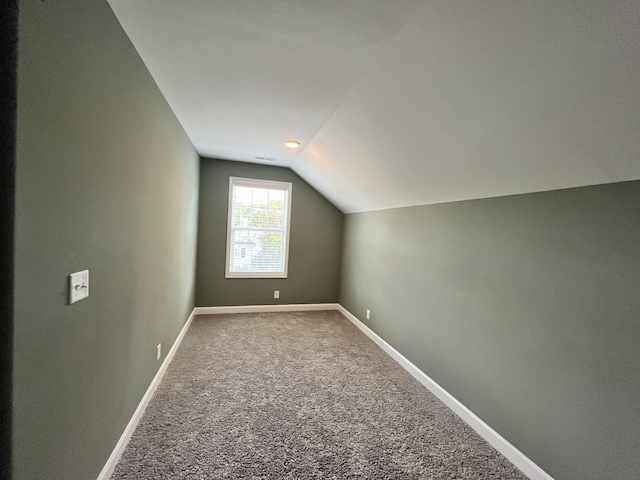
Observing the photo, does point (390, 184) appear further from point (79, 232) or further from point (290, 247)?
point (79, 232)

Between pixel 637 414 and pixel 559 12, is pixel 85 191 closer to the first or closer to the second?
pixel 559 12

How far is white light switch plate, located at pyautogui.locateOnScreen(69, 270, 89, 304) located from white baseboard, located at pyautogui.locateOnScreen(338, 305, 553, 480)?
8.27ft

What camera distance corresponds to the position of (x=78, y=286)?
1123 millimetres

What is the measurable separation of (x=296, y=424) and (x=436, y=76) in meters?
2.34

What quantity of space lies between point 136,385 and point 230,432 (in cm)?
71

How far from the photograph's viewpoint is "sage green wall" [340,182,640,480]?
1268mm

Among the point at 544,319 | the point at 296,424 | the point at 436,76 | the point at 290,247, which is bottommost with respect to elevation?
the point at 296,424

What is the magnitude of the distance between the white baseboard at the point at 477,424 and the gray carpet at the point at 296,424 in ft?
0.17

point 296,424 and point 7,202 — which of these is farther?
point 296,424

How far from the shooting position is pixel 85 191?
1.15 m

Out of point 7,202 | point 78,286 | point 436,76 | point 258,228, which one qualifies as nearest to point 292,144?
point 258,228

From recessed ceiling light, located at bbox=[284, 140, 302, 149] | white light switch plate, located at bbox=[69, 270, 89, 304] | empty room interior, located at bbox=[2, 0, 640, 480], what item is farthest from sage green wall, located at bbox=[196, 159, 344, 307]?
white light switch plate, located at bbox=[69, 270, 89, 304]

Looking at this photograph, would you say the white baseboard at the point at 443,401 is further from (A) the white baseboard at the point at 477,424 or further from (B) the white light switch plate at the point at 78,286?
(B) the white light switch plate at the point at 78,286

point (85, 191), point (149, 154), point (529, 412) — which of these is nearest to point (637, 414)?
point (529, 412)
